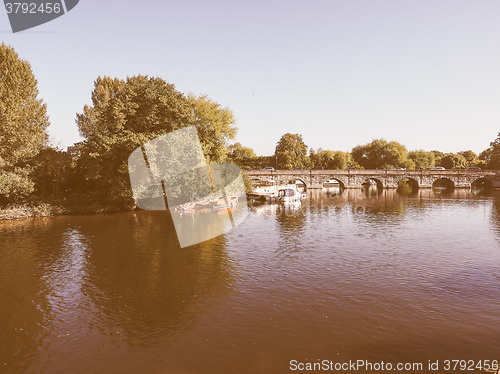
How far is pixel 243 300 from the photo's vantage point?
68.3 ft

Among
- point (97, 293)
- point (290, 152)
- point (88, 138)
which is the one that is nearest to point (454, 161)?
point (290, 152)

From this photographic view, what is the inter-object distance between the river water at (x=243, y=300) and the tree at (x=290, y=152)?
287 feet

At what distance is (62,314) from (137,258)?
10.9 m

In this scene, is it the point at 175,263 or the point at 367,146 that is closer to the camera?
the point at 175,263

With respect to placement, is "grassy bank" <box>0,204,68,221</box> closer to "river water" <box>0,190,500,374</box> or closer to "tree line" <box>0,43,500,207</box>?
"tree line" <box>0,43,500,207</box>

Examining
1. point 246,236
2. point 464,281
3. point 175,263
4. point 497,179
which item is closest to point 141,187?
point 246,236

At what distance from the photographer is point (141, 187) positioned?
52.1 metres

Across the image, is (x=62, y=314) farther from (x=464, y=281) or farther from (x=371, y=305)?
(x=464, y=281)

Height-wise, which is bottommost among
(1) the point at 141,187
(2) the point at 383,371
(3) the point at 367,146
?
(2) the point at 383,371

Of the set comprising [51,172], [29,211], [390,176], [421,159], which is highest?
[421,159]
